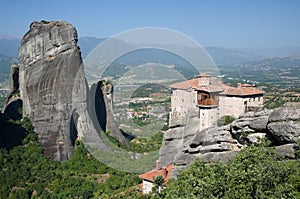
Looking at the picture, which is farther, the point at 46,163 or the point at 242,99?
the point at 46,163

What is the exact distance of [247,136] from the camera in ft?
38.0

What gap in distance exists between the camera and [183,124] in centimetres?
1859

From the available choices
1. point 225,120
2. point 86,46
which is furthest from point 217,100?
point 86,46

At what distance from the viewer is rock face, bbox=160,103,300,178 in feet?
32.0

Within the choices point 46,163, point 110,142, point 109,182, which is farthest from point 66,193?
point 110,142

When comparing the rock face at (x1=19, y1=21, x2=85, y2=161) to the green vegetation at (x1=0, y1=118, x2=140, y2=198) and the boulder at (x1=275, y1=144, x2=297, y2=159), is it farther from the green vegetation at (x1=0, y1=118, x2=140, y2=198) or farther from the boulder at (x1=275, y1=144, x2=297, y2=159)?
the boulder at (x1=275, y1=144, x2=297, y2=159)

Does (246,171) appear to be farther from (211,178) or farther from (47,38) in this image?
(47,38)

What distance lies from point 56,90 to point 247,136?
17.7 metres

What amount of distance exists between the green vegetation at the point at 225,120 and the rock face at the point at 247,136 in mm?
1757

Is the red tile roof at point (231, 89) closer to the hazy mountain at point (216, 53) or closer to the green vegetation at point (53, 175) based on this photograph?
the hazy mountain at point (216, 53)

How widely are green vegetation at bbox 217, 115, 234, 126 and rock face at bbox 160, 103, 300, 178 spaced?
176cm

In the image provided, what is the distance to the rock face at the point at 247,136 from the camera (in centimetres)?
977

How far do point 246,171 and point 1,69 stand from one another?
115176 mm

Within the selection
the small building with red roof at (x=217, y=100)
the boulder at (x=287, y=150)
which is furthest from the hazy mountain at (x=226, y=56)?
the boulder at (x=287, y=150)
